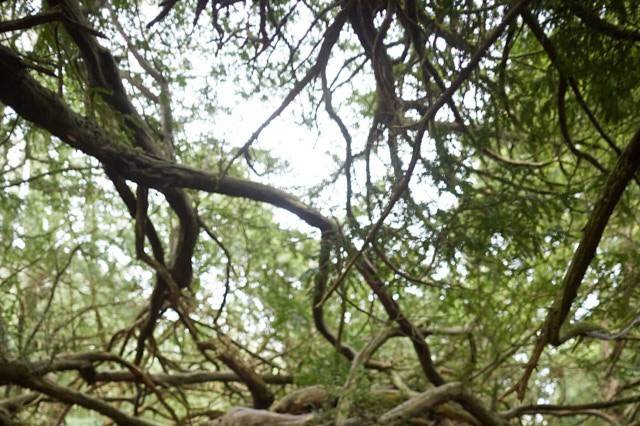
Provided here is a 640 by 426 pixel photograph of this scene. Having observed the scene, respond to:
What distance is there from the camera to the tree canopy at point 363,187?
175cm

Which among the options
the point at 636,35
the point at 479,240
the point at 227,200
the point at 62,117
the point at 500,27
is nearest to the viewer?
the point at 500,27

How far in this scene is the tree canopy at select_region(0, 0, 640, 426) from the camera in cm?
175

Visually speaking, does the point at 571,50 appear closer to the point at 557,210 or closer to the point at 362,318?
the point at 557,210

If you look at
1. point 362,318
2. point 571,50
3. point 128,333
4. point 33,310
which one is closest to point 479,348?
point 362,318

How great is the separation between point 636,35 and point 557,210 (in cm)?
70

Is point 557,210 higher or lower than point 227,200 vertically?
lower

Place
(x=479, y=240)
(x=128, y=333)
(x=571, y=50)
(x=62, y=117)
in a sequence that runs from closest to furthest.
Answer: (x=571, y=50), (x=62, y=117), (x=479, y=240), (x=128, y=333)

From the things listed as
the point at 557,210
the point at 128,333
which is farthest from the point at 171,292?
the point at 557,210

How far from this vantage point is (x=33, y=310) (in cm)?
343

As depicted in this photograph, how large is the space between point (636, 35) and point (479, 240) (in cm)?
78

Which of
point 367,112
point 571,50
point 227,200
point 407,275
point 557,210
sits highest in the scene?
point 227,200

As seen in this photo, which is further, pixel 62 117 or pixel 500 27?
pixel 62 117

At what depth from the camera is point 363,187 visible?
240 centimetres

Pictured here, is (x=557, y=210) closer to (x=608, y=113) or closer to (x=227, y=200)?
(x=608, y=113)
